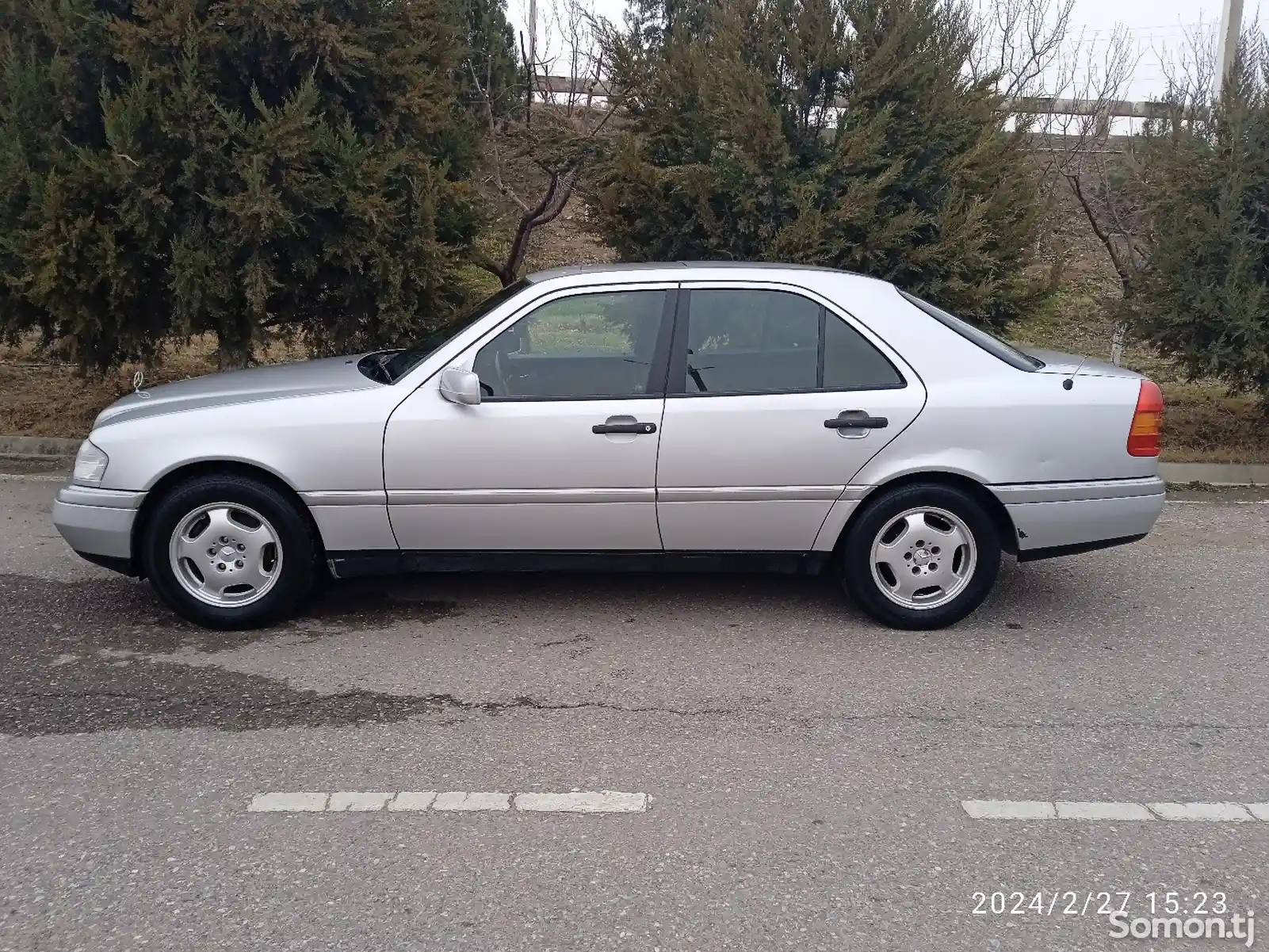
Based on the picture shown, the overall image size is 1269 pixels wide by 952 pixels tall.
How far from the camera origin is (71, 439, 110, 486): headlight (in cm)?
485

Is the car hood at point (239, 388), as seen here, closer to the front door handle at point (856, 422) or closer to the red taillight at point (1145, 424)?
the front door handle at point (856, 422)

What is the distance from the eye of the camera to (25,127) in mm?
7691

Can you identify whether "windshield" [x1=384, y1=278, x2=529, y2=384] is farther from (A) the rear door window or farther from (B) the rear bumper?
(B) the rear bumper

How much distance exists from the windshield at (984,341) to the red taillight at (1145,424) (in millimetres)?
464

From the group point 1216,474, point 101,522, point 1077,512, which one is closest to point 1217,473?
point 1216,474

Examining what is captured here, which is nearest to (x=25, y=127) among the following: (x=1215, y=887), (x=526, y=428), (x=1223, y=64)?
(x=526, y=428)

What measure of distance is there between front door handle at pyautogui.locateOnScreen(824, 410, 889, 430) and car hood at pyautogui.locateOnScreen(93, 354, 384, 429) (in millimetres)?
2018

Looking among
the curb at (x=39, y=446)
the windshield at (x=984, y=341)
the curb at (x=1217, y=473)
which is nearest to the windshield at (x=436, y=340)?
the windshield at (x=984, y=341)

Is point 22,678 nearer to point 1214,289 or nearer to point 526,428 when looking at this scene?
point 526,428

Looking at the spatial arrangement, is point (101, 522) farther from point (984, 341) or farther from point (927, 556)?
point (984, 341)

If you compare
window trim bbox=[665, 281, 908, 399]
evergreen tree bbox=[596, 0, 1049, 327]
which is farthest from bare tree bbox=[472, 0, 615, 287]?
window trim bbox=[665, 281, 908, 399]

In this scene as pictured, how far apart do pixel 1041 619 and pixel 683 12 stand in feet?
24.7

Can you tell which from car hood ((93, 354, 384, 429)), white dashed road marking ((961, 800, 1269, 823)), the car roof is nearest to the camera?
white dashed road marking ((961, 800, 1269, 823))

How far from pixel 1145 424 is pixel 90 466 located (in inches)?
183
